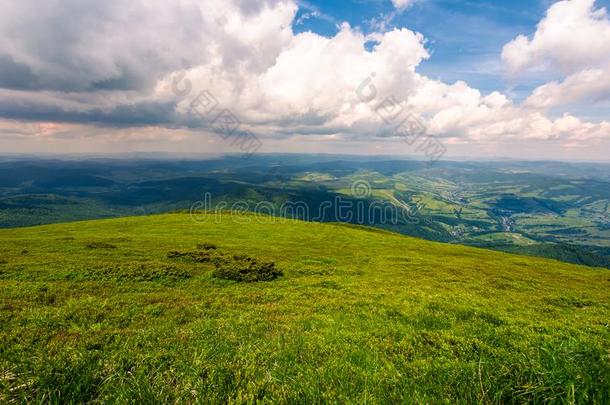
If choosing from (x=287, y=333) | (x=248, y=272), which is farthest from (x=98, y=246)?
(x=287, y=333)

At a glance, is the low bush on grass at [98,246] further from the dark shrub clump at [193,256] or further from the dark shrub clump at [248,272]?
the dark shrub clump at [248,272]

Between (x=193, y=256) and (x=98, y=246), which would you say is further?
(x=98, y=246)

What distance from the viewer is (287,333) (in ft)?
38.3

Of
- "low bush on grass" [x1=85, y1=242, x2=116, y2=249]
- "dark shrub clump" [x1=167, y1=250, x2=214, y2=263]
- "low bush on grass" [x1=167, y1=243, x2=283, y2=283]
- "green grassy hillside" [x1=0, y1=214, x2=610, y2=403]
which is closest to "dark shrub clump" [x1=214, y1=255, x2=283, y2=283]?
"low bush on grass" [x1=167, y1=243, x2=283, y2=283]

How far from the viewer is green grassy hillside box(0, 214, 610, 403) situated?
15.3 ft

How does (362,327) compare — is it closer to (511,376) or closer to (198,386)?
(511,376)

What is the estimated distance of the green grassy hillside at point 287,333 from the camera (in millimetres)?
4648

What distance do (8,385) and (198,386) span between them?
2.50 m

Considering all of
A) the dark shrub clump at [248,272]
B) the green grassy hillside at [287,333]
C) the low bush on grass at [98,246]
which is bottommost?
the low bush on grass at [98,246]

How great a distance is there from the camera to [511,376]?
16.0ft

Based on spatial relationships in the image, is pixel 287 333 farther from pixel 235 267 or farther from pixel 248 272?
pixel 235 267

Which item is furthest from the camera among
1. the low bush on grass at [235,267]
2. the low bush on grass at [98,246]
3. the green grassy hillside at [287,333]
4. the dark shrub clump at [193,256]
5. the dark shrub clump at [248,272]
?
the low bush on grass at [98,246]

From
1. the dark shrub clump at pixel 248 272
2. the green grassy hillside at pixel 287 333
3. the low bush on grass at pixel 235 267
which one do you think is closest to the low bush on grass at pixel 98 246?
the green grassy hillside at pixel 287 333

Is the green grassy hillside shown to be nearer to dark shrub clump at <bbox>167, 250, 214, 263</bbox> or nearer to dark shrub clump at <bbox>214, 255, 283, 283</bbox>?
dark shrub clump at <bbox>167, 250, 214, 263</bbox>
